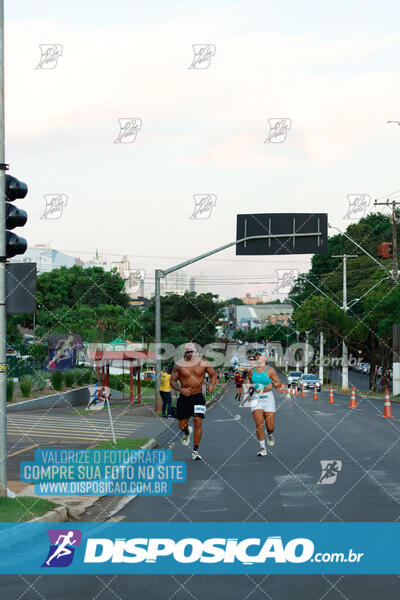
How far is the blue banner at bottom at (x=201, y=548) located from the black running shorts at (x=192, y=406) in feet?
19.5

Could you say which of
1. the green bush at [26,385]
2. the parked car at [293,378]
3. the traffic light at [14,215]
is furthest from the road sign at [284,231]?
the parked car at [293,378]

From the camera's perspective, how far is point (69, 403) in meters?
37.0

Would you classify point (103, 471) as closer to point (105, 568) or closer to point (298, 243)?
point (105, 568)

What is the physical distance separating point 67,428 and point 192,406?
8.28 metres

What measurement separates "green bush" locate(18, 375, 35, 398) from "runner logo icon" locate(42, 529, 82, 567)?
83.8ft

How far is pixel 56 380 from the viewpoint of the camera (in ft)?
125

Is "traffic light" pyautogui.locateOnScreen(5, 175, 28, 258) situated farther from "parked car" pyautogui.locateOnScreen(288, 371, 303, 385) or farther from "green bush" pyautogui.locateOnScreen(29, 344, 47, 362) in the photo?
"parked car" pyautogui.locateOnScreen(288, 371, 303, 385)

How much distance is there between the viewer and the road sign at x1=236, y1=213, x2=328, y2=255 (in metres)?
25.0

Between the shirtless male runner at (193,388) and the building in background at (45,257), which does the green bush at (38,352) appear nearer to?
the shirtless male runner at (193,388)

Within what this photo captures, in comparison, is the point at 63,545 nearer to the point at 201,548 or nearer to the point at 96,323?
the point at 201,548

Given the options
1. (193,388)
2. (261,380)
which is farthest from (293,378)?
(193,388)

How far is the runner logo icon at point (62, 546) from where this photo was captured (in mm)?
7742
